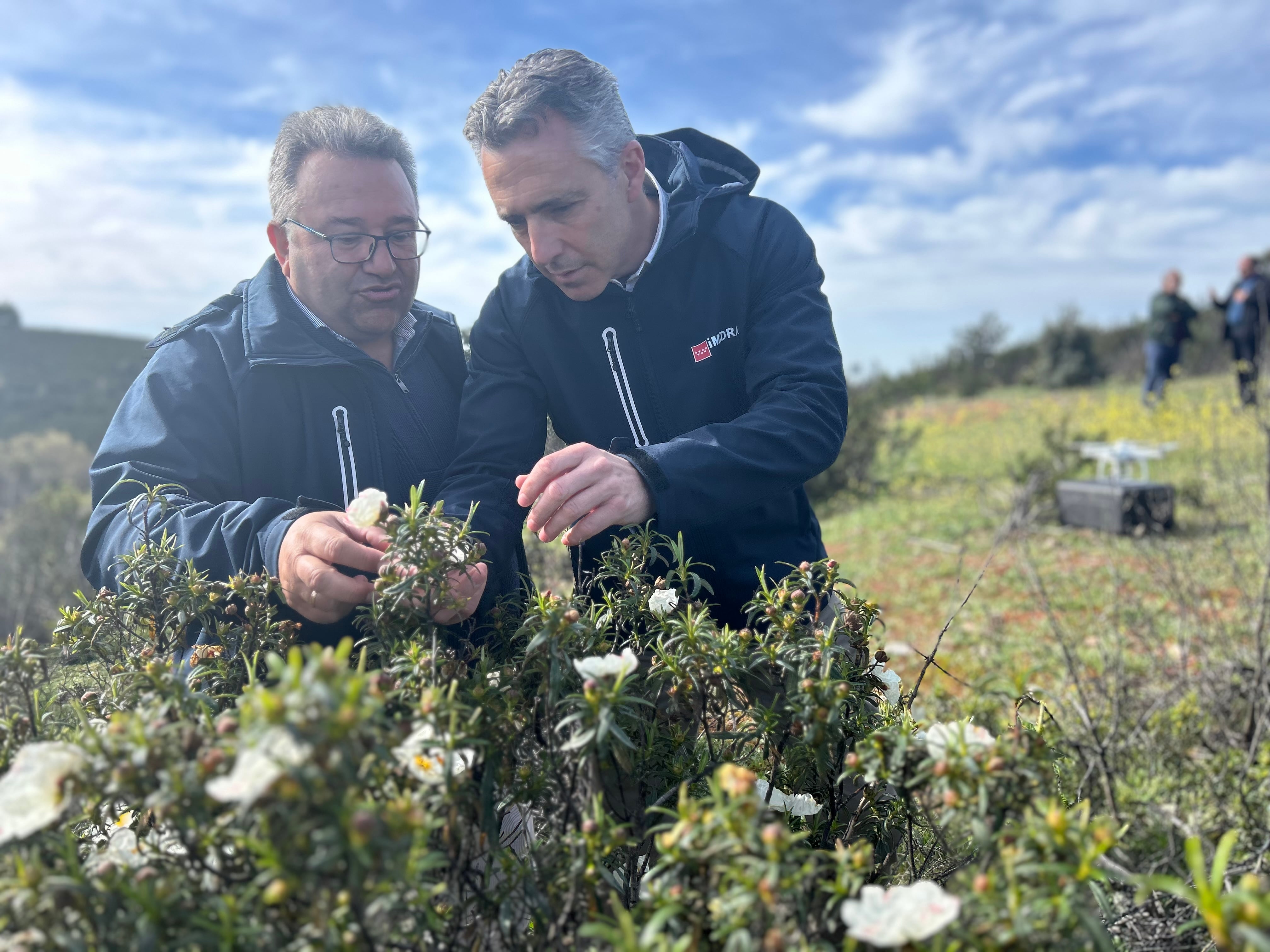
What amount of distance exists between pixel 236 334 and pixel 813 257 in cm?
166

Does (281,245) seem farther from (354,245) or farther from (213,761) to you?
(213,761)

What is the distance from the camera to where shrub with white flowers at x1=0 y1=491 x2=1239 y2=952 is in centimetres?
83

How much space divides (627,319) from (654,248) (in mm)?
216

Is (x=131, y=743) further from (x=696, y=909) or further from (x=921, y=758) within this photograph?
(x=921, y=758)

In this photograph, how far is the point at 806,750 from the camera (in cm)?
138

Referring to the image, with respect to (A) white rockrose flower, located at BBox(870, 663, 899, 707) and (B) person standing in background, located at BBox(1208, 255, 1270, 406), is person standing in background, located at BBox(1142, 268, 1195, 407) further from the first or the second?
(A) white rockrose flower, located at BBox(870, 663, 899, 707)

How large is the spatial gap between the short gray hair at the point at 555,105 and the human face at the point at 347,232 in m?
0.30

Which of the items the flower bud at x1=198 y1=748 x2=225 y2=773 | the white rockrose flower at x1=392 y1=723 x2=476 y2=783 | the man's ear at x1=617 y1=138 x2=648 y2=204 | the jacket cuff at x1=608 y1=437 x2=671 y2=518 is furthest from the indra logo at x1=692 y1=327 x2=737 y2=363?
the flower bud at x1=198 y1=748 x2=225 y2=773

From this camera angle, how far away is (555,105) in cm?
222

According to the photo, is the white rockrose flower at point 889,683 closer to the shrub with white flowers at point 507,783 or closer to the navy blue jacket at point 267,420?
the shrub with white flowers at point 507,783

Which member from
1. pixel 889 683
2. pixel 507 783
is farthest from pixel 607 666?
pixel 889 683

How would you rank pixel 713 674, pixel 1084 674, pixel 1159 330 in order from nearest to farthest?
pixel 713 674, pixel 1084 674, pixel 1159 330

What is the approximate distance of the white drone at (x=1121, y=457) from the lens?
30.1 ft

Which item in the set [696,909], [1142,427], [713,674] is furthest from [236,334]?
[1142,427]
